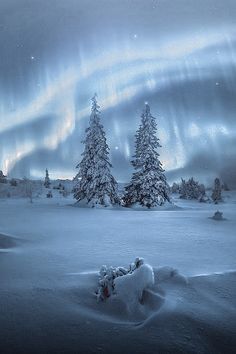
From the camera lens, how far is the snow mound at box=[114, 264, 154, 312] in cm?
314

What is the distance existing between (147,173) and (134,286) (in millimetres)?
27137

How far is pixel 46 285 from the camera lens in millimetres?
3723

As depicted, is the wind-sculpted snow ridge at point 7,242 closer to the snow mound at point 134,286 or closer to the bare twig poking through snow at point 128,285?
the bare twig poking through snow at point 128,285

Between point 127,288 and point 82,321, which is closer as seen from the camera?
point 82,321

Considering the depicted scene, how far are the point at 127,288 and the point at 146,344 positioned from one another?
90cm

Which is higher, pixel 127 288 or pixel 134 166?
pixel 134 166

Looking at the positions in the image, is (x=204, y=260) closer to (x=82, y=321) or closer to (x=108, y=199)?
(x=82, y=321)

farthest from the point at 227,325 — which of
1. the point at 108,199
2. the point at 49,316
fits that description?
the point at 108,199

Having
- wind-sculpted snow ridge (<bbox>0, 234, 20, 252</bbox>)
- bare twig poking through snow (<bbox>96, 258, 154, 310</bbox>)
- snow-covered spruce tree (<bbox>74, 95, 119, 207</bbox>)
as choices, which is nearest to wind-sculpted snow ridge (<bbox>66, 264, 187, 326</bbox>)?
bare twig poking through snow (<bbox>96, 258, 154, 310</bbox>)

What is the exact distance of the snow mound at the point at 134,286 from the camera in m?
3.14

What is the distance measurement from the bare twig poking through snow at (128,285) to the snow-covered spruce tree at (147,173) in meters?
25.3

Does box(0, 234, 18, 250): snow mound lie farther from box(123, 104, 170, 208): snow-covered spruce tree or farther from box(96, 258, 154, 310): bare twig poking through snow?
box(123, 104, 170, 208): snow-covered spruce tree

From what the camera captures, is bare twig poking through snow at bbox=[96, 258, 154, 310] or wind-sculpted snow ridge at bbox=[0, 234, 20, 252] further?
wind-sculpted snow ridge at bbox=[0, 234, 20, 252]

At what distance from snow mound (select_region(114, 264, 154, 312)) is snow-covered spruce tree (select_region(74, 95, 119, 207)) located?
77.4ft
